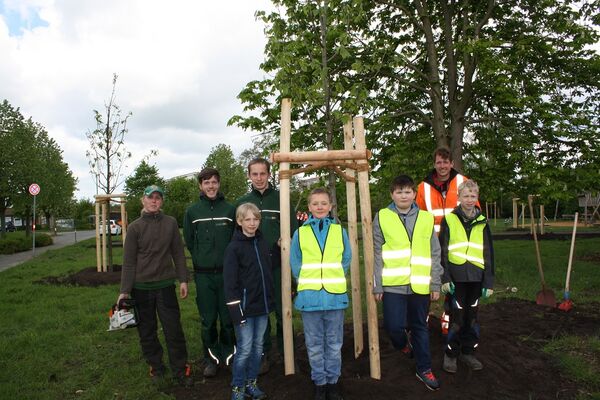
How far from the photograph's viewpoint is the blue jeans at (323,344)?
154 inches

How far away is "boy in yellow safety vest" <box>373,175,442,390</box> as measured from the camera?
4219mm

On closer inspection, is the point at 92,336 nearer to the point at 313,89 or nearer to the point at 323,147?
the point at 313,89

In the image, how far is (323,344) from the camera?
3.98 m

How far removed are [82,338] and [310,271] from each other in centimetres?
446

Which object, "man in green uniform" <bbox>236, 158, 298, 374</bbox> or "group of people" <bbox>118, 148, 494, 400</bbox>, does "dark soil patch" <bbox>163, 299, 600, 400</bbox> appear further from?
"man in green uniform" <bbox>236, 158, 298, 374</bbox>

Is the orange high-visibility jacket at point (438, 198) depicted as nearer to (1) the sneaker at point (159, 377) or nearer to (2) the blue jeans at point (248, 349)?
(2) the blue jeans at point (248, 349)

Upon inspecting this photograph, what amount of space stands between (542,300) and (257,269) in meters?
5.90

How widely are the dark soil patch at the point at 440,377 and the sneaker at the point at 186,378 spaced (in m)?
0.10

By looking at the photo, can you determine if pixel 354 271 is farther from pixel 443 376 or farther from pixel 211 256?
pixel 211 256

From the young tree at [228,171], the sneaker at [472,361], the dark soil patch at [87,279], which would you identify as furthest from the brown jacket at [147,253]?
the young tree at [228,171]

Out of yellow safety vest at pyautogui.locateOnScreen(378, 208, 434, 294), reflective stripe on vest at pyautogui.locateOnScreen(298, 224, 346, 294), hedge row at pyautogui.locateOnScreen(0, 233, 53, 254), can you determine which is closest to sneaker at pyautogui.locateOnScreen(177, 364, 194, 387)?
reflective stripe on vest at pyautogui.locateOnScreen(298, 224, 346, 294)

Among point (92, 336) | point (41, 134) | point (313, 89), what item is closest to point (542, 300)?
point (313, 89)

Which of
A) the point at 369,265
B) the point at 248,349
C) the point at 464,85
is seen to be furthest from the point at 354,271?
the point at 464,85

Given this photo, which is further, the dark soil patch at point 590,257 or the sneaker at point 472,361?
the dark soil patch at point 590,257
